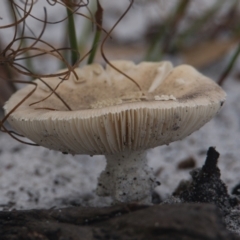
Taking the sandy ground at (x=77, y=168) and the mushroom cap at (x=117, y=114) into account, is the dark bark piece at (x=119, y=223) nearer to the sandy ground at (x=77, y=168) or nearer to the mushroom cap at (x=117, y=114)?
the mushroom cap at (x=117, y=114)

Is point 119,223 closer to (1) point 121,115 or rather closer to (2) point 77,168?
(1) point 121,115

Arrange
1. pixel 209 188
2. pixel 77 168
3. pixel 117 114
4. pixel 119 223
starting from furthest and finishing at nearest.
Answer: pixel 77 168
pixel 209 188
pixel 117 114
pixel 119 223

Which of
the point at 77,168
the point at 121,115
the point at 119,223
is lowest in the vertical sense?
the point at 77,168

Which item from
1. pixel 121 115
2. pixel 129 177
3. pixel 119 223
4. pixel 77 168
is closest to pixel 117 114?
pixel 121 115

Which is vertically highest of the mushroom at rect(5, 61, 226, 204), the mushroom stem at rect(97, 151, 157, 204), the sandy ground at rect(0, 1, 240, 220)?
the mushroom at rect(5, 61, 226, 204)

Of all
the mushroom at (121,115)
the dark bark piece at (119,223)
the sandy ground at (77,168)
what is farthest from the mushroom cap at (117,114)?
the sandy ground at (77,168)

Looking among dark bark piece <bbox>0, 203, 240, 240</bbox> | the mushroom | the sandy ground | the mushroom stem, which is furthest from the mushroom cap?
the sandy ground

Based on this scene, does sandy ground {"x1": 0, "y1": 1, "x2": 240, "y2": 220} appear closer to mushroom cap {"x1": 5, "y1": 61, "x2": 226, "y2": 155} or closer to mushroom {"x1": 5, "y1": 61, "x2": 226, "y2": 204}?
mushroom {"x1": 5, "y1": 61, "x2": 226, "y2": 204}

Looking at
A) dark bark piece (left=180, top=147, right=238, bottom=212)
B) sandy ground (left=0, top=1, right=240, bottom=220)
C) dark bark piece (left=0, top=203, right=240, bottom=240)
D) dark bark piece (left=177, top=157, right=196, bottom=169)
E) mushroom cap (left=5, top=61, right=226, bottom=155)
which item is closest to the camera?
A: dark bark piece (left=0, top=203, right=240, bottom=240)
